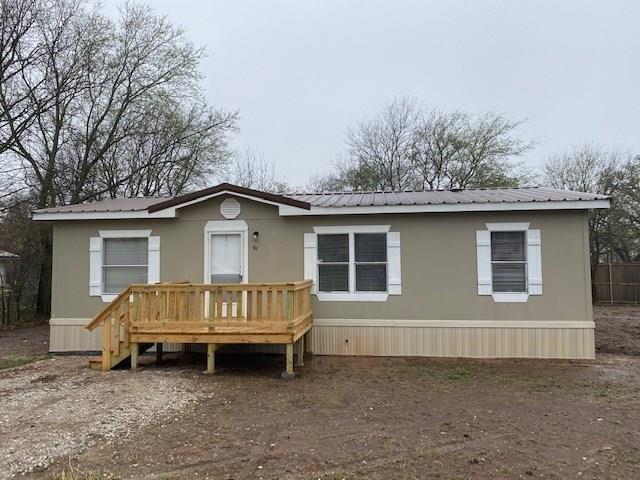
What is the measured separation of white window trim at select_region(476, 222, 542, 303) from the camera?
300 inches

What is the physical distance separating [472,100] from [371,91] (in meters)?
5.69

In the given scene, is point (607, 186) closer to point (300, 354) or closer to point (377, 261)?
point (377, 261)

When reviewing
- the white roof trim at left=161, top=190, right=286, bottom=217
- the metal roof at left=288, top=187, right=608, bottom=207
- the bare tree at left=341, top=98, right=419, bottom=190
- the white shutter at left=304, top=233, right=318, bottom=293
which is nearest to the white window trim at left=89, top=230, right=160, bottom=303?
the white roof trim at left=161, top=190, right=286, bottom=217

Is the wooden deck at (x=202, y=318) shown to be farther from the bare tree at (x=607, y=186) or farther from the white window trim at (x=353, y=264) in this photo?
the bare tree at (x=607, y=186)

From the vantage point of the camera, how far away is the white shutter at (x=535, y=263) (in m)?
7.60

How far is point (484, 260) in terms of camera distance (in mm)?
7766

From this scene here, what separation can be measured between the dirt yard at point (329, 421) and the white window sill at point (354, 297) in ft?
3.56

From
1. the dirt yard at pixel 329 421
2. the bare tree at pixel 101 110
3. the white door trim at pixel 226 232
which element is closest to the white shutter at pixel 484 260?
the dirt yard at pixel 329 421

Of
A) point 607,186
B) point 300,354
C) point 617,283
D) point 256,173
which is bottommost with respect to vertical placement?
point 300,354

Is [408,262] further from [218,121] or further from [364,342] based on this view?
[218,121]

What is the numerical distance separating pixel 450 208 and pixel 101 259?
21.7 ft

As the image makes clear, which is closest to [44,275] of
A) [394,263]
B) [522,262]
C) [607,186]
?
[394,263]

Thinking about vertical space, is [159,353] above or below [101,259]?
below

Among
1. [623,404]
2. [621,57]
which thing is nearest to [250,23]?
[621,57]
